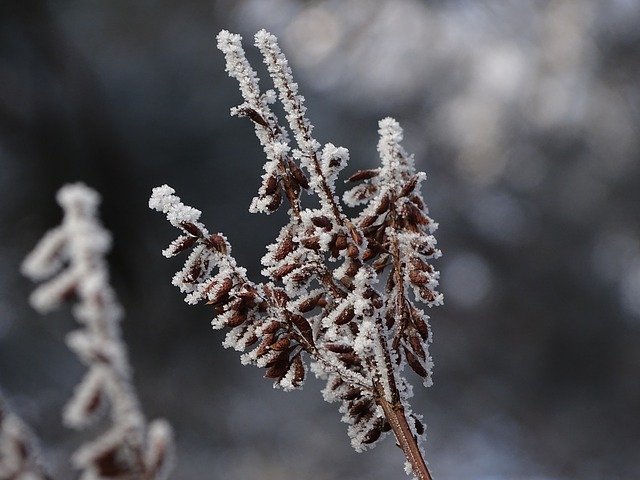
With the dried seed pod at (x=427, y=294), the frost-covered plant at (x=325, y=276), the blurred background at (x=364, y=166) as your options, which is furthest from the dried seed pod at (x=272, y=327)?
the blurred background at (x=364, y=166)

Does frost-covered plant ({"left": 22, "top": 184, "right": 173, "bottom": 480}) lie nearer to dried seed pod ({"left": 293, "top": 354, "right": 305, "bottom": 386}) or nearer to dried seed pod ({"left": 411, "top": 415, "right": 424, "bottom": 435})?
dried seed pod ({"left": 293, "top": 354, "right": 305, "bottom": 386})

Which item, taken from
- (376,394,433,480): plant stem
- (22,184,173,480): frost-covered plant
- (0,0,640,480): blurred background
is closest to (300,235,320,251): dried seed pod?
(376,394,433,480): plant stem

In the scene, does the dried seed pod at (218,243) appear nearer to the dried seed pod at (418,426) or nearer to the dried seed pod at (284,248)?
the dried seed pod at (284,248)

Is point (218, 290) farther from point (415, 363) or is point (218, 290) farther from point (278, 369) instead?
point (415, 363)

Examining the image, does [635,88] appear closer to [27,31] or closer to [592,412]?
[592,412]

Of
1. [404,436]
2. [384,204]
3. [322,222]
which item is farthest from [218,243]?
[404,436]

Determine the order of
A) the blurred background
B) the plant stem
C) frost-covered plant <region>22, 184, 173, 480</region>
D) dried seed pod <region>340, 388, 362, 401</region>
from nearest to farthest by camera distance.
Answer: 1. frost-covered plant <region>22, 184, 173, 480</region>
2. the plant stem
3. dried seed pod <region>340, 388, 362, 401</region>
4. the blurred background

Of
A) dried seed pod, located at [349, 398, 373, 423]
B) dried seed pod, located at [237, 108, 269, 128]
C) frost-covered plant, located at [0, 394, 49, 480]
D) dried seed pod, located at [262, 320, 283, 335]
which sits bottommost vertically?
frost-covered plant, located at [0, 394, 49, 480]

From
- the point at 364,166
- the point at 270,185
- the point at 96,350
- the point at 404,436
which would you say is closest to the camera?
the point at 96,350
